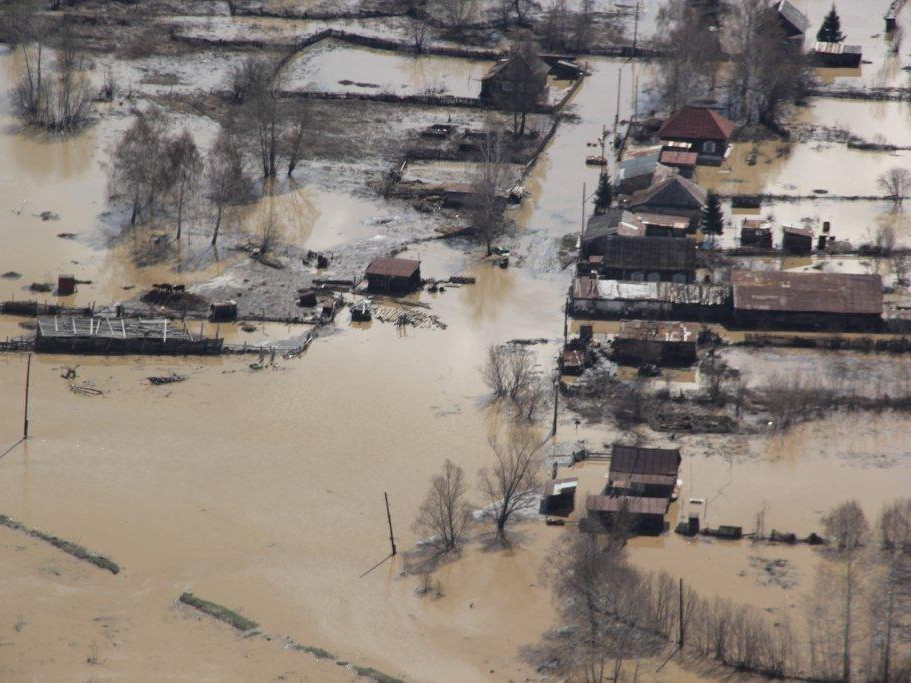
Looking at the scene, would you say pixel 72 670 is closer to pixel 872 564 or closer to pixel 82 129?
pixel 872 564

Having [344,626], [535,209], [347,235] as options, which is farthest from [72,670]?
[535,209]

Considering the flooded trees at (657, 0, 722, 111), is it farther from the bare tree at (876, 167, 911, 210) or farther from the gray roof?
the gray roof

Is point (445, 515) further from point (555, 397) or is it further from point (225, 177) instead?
point (225, 177)

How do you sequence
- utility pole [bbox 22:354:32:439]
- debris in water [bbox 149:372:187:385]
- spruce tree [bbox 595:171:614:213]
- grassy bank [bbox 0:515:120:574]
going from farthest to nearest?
spruce tree [bbox 595:171:614:213] → debris in water [bbox 149:372:187:385] → utility pole [bbox 22:354:32:439] → grassy bank [bbox 0:515:120:574]

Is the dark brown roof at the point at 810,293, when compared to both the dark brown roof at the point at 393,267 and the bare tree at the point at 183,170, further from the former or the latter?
the bare tree at the point at 183,170

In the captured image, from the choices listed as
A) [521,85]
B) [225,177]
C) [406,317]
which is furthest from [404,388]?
[521,85]

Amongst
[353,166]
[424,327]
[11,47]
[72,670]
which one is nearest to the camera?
[72,670]

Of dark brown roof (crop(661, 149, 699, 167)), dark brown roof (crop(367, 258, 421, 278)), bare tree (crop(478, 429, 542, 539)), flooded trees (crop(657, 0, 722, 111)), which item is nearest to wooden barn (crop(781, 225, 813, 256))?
dark brown roof (crop(661, 149, 699, 167))
